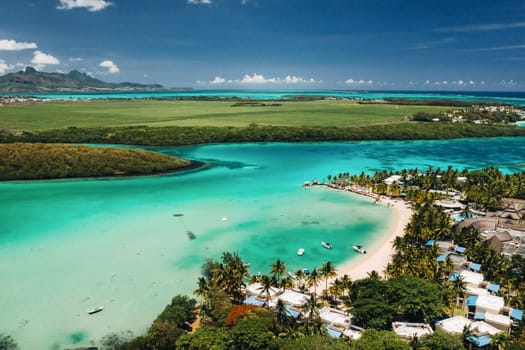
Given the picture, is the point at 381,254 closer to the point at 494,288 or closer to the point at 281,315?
the point at 494,288

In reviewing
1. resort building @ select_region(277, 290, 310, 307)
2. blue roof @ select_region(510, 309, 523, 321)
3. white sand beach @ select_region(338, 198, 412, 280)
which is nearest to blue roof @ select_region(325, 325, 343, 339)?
resort building @ select_region(277, 290, 310, 307)

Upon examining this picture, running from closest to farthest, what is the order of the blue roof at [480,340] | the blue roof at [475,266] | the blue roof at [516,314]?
the blue roof at [480,340] < the blue roof at [516,314] < the blue roof at [475,266]

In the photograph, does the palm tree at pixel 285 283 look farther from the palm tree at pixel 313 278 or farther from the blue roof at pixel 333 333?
the blue roof at pixel 333 333

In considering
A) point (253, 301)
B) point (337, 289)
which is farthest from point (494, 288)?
point (253, 301)

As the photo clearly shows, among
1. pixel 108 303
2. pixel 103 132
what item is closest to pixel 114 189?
pixel 108 303

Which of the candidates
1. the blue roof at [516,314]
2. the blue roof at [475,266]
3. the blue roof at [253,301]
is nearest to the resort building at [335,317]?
the blue roof at [253,301]

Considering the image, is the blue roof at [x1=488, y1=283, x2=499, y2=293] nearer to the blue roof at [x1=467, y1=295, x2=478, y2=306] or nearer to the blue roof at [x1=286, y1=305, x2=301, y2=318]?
the blue roof at [x1=467, y1=295, x2=478, y2=306]

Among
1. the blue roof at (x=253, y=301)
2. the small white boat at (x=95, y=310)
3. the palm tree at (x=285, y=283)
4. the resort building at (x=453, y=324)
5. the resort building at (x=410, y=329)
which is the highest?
the palm tree at (x=285, y=283)
